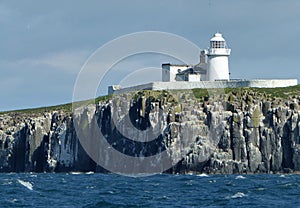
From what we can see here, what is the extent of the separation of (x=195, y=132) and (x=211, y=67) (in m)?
26.6

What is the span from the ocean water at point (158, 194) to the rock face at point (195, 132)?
2714 centimetres

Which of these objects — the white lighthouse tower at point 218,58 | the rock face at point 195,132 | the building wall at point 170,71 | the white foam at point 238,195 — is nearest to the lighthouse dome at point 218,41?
the white lighthouse tower at point 218,58

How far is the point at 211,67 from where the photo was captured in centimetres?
15912

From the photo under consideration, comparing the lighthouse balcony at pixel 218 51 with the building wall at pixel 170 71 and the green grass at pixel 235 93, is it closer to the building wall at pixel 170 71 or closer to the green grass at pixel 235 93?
the green grass at pixel 235 93

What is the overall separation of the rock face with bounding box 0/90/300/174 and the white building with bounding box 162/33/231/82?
39.3ft

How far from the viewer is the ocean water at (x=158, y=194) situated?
7494 cm

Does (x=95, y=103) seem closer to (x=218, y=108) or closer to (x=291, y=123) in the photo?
(x=218, y=108)

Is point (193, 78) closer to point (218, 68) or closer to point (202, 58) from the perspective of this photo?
point (202, 58)

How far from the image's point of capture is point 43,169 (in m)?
162

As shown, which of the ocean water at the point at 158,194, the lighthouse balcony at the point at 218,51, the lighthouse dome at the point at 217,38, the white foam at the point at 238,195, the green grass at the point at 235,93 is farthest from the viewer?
the lighthouse dome at the point at 217,38

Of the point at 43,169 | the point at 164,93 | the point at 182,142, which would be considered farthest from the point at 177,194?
the point at 43,169

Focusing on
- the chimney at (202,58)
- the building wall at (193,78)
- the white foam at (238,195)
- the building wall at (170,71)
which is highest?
the chimney at (202,58)

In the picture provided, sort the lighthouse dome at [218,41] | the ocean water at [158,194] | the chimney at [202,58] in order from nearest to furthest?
the ocean water at [158,194] < the lighthouse dome at [218,41] < the chimney at [202,58]

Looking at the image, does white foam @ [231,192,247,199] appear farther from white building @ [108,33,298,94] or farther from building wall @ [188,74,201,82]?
building wall @ [188,74,201,82]
